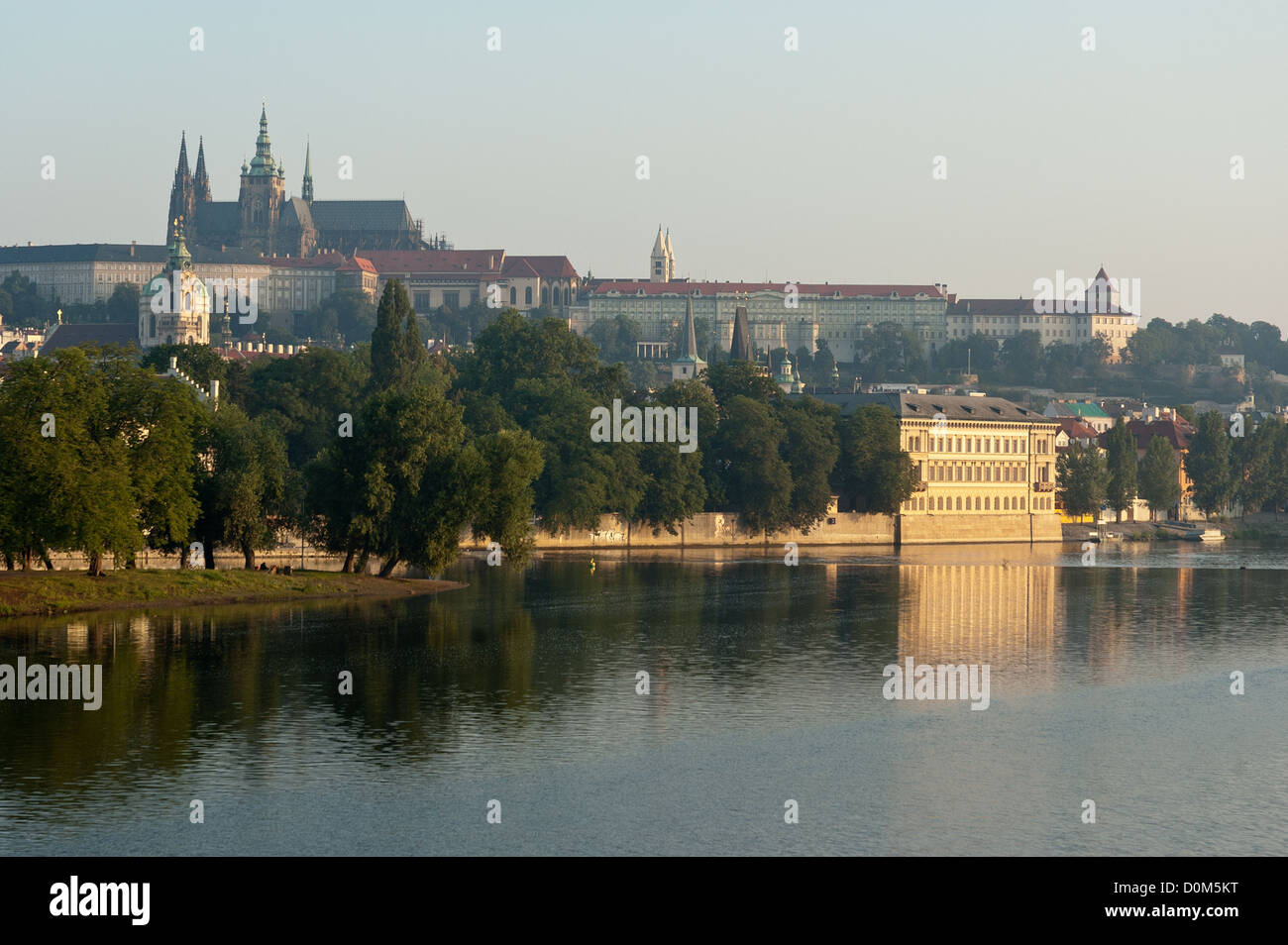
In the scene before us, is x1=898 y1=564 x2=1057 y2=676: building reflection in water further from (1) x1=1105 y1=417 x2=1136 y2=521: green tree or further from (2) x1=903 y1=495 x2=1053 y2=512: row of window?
(1) x1=1105 y1=417 x2=1136 y2=521: green tree

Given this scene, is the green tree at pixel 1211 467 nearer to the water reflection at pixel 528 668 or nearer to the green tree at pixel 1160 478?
the green tree at pixel 1160 478

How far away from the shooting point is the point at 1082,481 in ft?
536

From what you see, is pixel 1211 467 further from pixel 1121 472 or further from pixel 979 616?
pixel 979 616

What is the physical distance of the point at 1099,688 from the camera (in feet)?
196

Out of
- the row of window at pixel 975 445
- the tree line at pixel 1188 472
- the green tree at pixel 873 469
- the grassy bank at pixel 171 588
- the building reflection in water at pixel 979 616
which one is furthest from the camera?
the tree line at pixel 1188 472

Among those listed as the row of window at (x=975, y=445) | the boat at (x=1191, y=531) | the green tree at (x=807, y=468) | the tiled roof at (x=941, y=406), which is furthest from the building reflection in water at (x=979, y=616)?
the boat at (x=1191, y=531)

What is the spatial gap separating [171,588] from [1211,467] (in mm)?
122930

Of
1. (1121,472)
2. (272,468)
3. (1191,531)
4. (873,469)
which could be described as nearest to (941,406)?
(873,469)

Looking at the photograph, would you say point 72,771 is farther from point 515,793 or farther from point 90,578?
point 90,578

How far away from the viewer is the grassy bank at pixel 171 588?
231 ft

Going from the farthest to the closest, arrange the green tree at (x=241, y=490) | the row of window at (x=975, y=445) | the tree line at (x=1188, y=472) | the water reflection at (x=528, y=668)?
the tree line at (x=1188, y=472) → the row of window at (x=975, y=445) → the green tree at (x=241, y=490) → the water reflection at (x=528, y=668)

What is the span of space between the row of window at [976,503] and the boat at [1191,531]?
13203 mm
